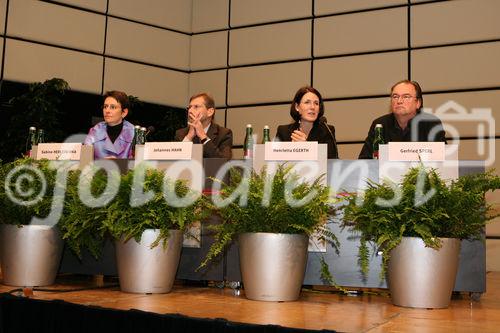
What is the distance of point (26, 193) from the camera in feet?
6.84

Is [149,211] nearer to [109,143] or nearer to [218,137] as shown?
[109,143]

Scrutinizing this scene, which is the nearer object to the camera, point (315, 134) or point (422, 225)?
point (422, 225)

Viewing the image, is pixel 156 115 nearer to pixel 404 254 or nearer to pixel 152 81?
pixel 152 81

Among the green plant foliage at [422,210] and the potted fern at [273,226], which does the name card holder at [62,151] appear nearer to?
the potted fern at [273,226]

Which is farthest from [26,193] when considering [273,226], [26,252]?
[273,226]

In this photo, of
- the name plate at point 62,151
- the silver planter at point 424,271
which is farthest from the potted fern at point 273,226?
the name plate at point 62,151

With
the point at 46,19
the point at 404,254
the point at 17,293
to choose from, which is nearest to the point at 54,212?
the point at 17,293

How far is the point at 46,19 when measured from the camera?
4.66m

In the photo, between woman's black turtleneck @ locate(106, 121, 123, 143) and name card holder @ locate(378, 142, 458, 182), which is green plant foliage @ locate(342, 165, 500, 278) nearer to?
name card holder @ locate(378, 142, 458, 182)

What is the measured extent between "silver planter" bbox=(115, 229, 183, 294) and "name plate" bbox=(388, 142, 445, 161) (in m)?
0.83

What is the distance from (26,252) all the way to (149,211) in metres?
0.51

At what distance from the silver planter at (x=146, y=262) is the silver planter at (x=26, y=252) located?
0.28m

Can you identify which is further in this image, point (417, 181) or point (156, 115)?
point (156, 115)

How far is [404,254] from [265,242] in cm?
46
